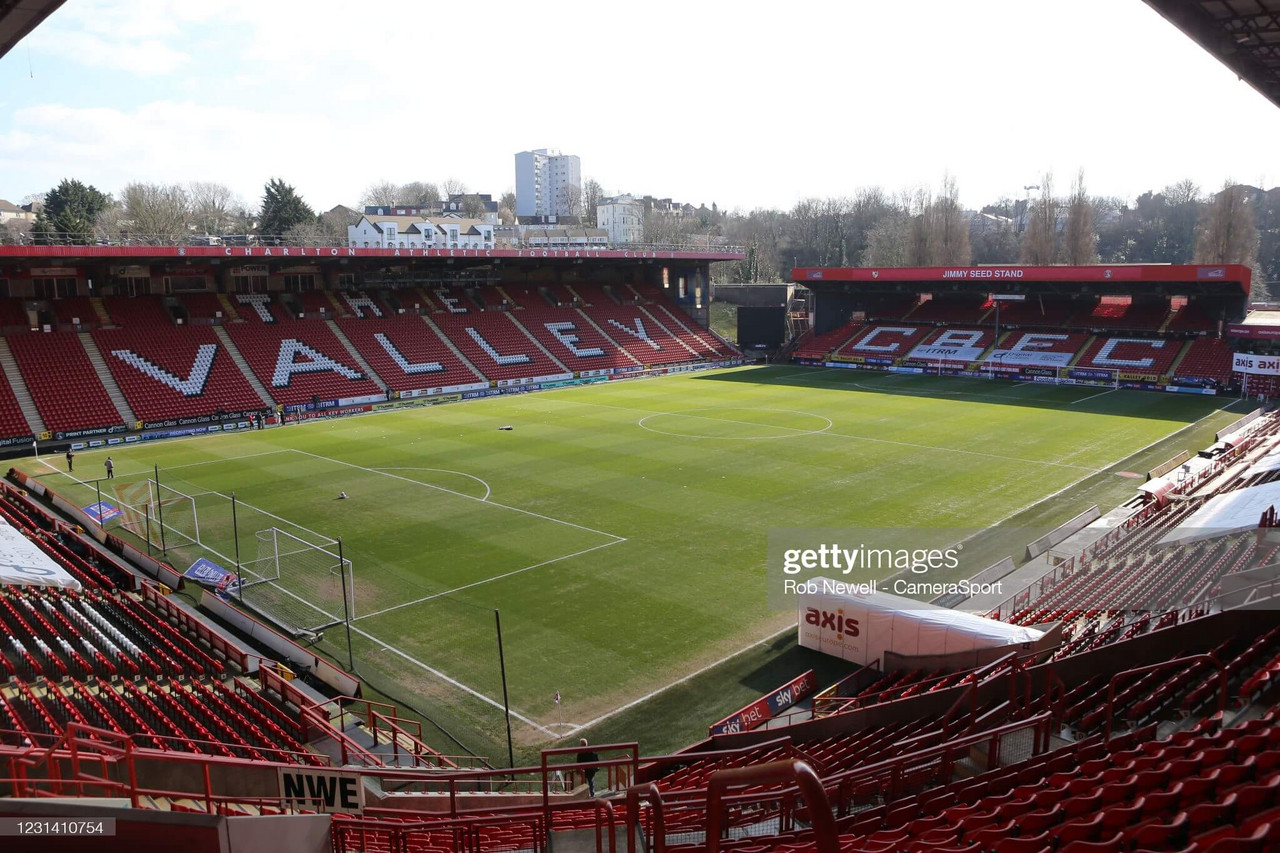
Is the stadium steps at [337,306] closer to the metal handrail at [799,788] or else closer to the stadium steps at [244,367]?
the stadium steps at [244,367]

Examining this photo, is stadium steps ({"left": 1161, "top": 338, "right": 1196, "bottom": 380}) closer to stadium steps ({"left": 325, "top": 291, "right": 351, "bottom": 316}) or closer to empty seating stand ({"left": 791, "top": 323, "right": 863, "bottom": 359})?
empty seating stand ({"left": 791, "top": 323, "right": 863, "bottom": 359})

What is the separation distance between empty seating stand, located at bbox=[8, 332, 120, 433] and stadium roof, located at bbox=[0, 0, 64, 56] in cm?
3765

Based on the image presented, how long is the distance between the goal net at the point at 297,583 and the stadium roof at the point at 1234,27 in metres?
20.2

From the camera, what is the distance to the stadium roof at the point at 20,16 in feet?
32.8

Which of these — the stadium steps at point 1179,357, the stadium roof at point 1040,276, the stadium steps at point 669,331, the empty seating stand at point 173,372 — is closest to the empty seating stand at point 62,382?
the empty seating stand at point 173,372

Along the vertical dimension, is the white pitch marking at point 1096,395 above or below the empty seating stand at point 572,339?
below

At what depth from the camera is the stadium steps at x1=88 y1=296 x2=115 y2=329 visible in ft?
165

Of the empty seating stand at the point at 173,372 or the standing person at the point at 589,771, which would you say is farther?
the empty seating stand at the point at 173,372

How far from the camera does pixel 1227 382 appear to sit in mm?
51406

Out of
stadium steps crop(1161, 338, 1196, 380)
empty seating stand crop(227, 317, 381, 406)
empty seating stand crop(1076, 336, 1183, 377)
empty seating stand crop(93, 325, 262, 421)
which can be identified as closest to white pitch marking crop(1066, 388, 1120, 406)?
empty seating stand crop(1076, 336, 1183, 377)

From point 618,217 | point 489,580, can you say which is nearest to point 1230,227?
point 489,580

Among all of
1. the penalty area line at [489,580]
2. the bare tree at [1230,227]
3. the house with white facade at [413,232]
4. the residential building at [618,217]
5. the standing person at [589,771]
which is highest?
the residential building at [618,217]

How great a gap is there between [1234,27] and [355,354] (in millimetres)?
50480

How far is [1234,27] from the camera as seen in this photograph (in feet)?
51.5
